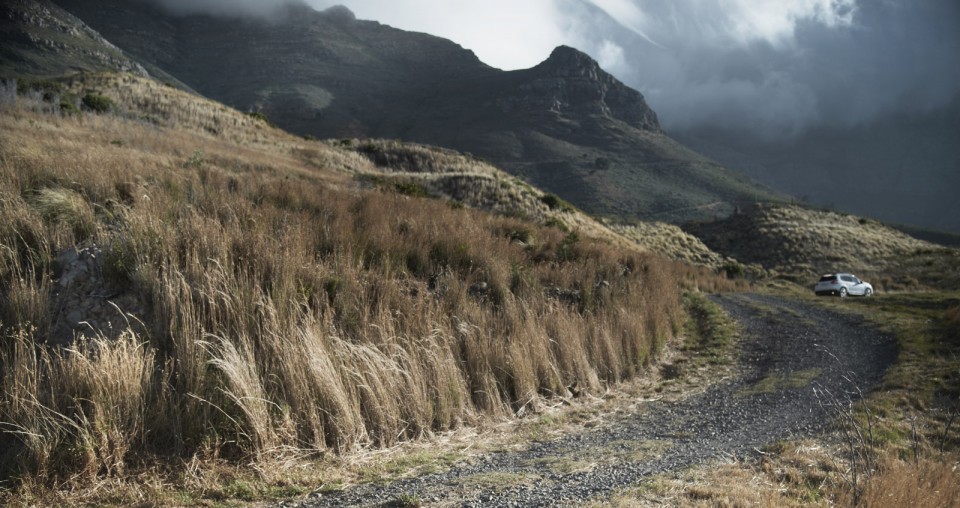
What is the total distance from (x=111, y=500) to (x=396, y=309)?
384 centimetres

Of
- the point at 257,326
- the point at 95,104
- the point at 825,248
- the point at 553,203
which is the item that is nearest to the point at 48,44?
the point at 95,104

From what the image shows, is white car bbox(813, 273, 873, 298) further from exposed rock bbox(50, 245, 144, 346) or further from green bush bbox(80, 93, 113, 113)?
green bush bbox(80, 93, 113, 113)

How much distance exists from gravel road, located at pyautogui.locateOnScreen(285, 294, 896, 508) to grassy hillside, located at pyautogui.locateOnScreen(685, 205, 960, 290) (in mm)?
30919

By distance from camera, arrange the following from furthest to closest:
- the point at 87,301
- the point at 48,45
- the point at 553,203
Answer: the point at 48,45, the point at 553,203, the point at 87,301

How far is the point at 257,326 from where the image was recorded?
5375 mm

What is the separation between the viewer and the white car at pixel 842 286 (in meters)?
27.5

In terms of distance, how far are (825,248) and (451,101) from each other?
121561 mm

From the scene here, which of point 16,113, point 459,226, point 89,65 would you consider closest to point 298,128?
point 89,65

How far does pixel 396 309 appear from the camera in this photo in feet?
23.0

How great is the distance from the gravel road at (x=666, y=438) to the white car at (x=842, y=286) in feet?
57.1

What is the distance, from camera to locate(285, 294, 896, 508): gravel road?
4.01 m

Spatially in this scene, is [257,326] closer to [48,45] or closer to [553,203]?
[553,203]

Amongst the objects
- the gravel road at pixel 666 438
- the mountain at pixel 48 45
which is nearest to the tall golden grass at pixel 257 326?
the gravel road at pixel 666 438

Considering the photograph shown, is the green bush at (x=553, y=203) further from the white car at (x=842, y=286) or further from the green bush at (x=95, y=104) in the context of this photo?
the green bush at (x=95, y=104)
